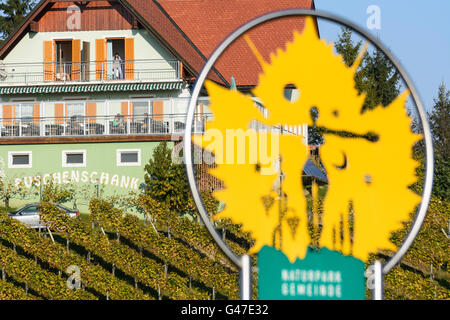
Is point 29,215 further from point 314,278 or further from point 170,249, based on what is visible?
point 314,278

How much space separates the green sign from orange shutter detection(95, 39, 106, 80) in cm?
2530

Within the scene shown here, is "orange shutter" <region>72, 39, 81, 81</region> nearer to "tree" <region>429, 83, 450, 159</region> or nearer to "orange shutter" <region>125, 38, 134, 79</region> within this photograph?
"orange shutter" <region>125, 38, 134, 79</region>

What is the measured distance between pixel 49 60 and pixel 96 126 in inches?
221

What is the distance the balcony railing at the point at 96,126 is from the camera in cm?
2864

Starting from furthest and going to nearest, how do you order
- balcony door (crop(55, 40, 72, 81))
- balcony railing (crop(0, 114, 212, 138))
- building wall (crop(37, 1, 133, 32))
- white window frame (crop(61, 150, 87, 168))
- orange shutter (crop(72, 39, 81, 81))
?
1. balcony door (crop(55, 40, 72, 81))
2. orange shutter (crop(72, 39, 81, 81))
3. building wall (crop(37, 1, 133, 32))
4. balcony railing (crop(0, 114, 212, 138))
5. white window frame (crop(61, 150, 87, 168))

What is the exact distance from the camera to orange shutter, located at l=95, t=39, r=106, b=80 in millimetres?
32562

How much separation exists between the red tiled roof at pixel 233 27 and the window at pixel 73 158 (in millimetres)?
8457

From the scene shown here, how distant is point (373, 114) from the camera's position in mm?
8703

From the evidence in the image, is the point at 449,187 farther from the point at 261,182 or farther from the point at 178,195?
the point at 261,182

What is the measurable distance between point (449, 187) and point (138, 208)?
40.9 ft

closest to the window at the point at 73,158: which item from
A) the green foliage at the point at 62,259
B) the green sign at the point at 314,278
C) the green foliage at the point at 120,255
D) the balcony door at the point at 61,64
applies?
the balcony door at the point at 61,64

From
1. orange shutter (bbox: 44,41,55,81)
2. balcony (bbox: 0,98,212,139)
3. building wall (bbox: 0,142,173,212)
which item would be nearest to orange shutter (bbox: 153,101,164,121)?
balcony (bbox: 0,98,212,139)

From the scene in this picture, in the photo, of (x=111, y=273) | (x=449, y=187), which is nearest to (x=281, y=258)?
(x=111, y=273)

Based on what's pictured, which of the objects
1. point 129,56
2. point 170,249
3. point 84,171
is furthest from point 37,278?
point 129,56
